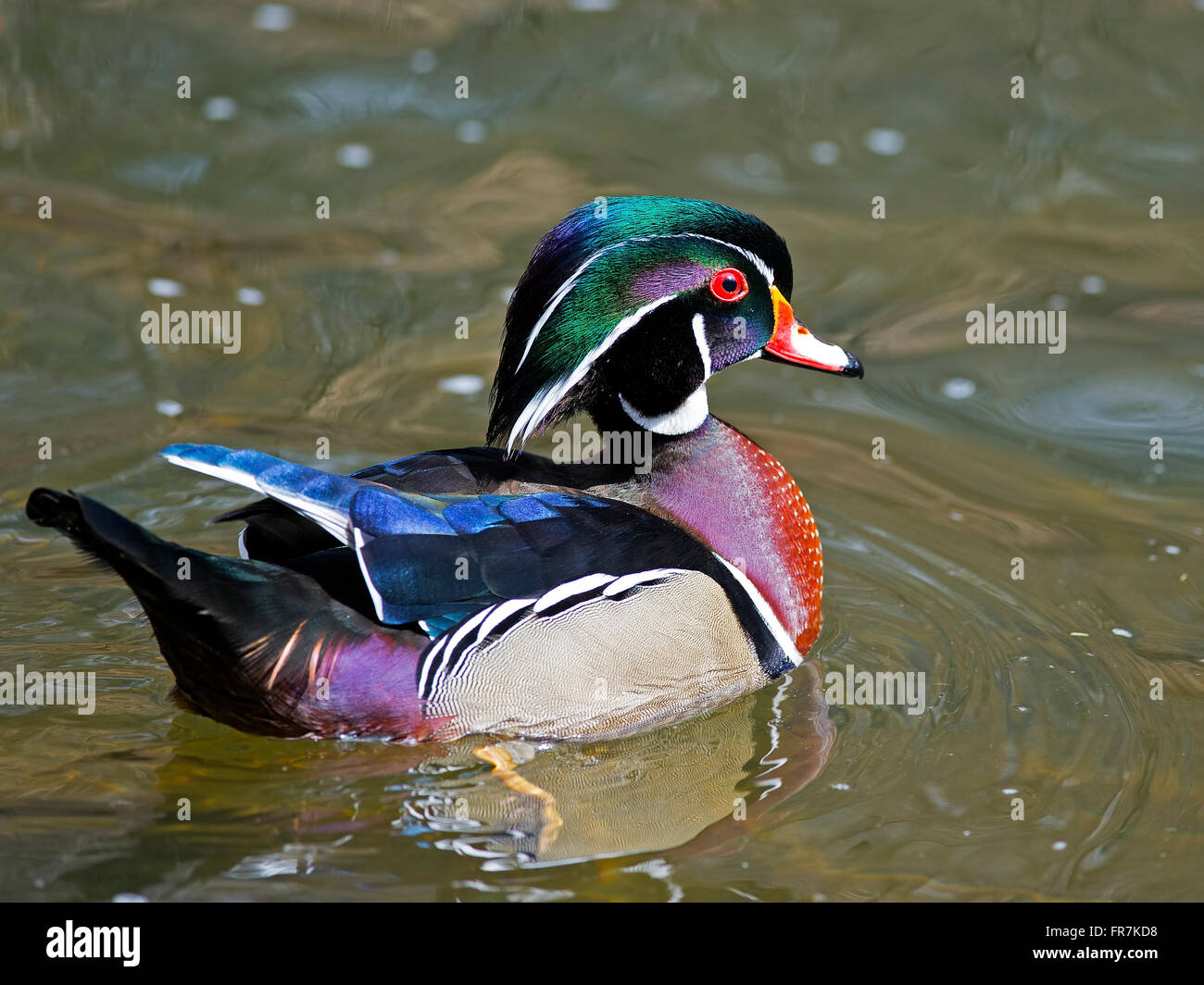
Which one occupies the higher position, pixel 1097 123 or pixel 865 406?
pixel 1097 123

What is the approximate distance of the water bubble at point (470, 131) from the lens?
8188 mm

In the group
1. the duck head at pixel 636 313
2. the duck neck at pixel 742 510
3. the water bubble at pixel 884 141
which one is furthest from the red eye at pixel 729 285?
the water bubble at pixel 884 141

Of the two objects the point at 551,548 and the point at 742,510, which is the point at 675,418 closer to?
the point at 742,510

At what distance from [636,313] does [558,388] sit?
0.33 m

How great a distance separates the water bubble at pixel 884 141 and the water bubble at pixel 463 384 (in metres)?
2.81

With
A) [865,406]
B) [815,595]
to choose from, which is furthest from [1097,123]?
[815,595]

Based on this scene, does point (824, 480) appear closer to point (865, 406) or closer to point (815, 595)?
point (865, 406)

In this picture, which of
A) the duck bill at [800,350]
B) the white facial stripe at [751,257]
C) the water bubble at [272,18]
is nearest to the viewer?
the white facial stripe at [751,257]

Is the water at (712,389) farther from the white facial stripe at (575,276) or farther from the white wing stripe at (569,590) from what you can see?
the white facial stripe at (575,276)

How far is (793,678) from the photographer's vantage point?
16.6ft

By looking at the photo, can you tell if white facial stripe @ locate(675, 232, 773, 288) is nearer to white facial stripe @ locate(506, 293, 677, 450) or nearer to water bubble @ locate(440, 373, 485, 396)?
white facial stripe @ locate(506, 293, 677, 450)

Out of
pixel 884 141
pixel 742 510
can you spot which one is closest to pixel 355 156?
pixel 884 141

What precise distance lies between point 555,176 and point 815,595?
12.0 ft

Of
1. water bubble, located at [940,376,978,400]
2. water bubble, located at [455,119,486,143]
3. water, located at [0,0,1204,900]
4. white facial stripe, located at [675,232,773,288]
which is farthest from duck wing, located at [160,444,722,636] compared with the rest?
water bubble, located at [455,119,486,143]
